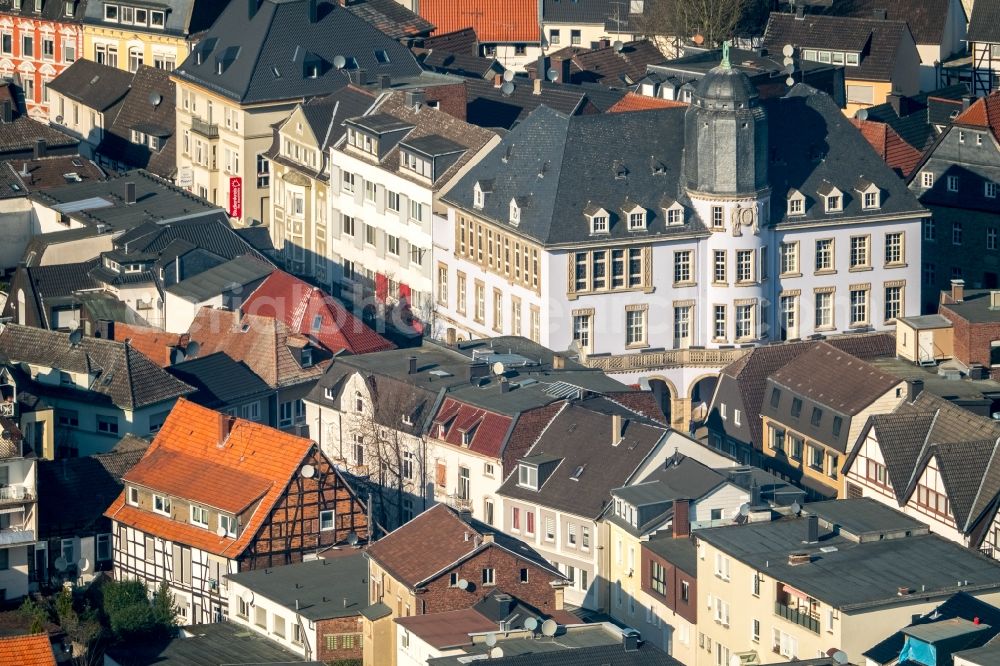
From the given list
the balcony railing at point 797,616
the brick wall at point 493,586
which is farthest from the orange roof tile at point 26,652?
the balcony railing at point 797,616

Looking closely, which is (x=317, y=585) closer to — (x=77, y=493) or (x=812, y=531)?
(x=77, y=493)

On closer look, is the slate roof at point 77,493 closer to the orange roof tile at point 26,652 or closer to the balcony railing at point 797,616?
the orange roof tile at point 26,652

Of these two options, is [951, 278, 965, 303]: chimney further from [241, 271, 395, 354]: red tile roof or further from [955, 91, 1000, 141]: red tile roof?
[241, 271, 395, 354]: red tile roof

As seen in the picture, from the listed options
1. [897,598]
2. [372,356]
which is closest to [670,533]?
[897,598]

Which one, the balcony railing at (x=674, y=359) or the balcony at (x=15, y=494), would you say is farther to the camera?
the balcony railing at (x=674, y=359)

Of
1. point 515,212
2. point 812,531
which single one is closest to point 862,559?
point 812,531

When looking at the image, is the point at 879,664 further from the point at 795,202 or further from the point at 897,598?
the point at 795,202
